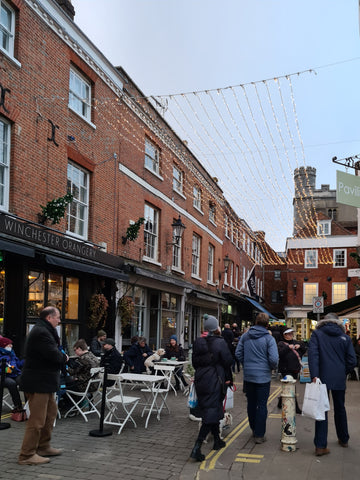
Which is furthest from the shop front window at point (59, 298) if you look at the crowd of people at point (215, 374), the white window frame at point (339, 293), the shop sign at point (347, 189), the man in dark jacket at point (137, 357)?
the white window frame at point (339, 293)

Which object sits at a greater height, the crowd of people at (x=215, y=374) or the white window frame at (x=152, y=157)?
the white window frame at (x=152, y=157)

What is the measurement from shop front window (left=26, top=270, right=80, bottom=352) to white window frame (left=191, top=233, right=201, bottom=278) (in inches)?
397

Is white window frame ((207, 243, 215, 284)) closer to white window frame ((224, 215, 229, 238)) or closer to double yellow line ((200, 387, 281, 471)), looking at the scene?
white window frame ((224, 215, 229, 238))

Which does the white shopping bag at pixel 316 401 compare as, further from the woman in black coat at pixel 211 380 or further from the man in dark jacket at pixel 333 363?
the woman in black coat at pixel 211 380

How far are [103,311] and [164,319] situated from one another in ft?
18.9

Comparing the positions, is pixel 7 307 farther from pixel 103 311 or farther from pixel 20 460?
pixel 20 460

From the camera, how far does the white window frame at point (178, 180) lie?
2006 cm

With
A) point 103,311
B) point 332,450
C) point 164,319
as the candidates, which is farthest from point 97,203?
point 332,450

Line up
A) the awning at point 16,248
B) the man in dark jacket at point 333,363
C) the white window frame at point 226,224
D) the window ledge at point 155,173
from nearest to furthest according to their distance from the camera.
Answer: the man in dark jacket at point 333,363, the awning at point 16,248, the window ledge at point 155,173, the white window frame at point 226,224

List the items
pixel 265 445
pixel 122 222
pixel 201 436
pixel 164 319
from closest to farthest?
pixel 201 436, pixel 265 445, pixel 122 222, pixel 164 319

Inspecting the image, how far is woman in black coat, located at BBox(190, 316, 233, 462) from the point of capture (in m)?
5.95

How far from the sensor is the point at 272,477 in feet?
17.1

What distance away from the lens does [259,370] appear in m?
6.64

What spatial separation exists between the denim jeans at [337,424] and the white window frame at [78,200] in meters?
7.96
